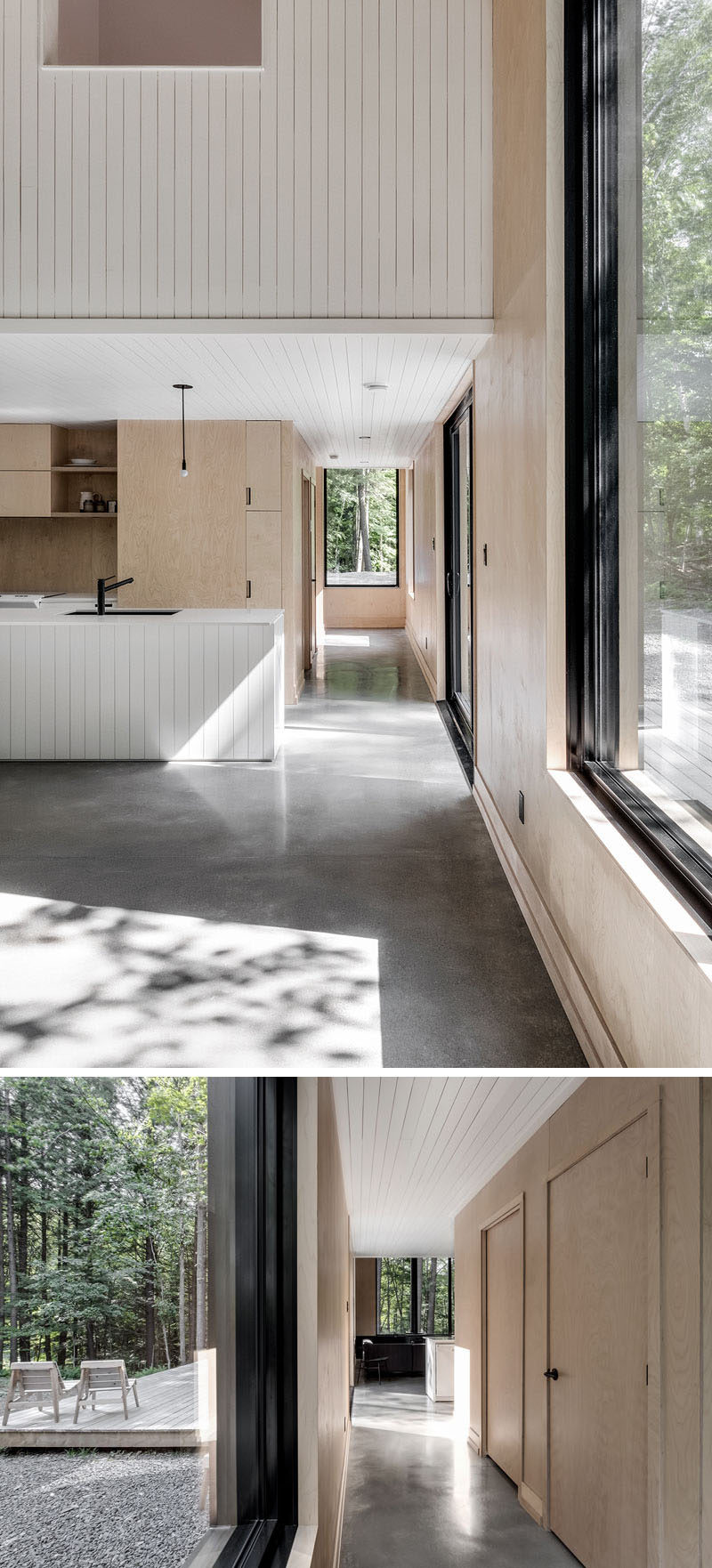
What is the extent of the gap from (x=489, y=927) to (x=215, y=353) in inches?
146

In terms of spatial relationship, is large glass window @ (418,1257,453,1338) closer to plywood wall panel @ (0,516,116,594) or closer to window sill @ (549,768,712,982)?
plywood wall panel @ (0,516,116,594)

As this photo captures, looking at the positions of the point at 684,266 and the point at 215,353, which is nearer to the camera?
the point at 684,266

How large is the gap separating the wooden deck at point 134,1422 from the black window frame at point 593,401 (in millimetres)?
1850

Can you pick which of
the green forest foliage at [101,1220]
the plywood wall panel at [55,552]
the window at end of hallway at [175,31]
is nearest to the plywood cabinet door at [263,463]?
the plywood wall panel at [55,552]

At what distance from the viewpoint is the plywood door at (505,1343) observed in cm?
495

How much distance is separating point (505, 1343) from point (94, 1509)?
4.79 meters

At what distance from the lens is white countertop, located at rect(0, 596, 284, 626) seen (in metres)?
7.36

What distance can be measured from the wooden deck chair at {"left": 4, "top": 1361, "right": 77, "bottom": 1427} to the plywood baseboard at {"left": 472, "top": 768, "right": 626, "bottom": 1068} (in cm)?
186

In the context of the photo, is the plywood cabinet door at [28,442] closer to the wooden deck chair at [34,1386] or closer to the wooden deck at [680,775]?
the wooden deck at [680,775]

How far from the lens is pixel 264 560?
32.3ft

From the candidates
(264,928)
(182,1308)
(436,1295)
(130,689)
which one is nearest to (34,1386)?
(182,1308)

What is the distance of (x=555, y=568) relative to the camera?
3779 millimetres

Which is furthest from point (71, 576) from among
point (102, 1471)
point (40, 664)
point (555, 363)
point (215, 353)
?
point (102, 1471)

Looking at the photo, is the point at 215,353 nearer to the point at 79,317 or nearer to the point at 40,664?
the point at 79,317
